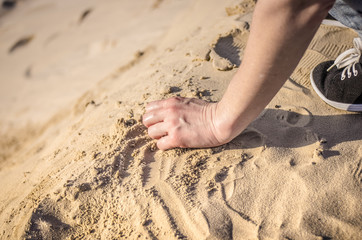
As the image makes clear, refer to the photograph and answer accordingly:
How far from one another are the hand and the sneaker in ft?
2.81

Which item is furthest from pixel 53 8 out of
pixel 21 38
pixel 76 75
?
pixel 76 75

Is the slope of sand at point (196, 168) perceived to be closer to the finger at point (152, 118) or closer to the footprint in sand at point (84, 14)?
the finger at point (152, 118)

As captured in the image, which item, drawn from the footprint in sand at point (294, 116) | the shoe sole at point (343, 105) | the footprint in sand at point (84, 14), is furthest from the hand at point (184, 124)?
the footprint in sand at point (84, 14)

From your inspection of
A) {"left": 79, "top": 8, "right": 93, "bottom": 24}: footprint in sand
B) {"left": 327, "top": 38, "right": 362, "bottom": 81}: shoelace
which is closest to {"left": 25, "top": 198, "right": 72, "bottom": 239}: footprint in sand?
{"left": 327, "top": 38, "right": 362, "bottom": 81}: shoelace

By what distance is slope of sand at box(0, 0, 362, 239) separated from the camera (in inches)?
56.7

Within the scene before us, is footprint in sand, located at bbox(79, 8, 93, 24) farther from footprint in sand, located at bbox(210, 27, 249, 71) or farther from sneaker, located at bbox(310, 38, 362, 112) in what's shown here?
sneaker, located at bbox(310, 38, 362, 112)

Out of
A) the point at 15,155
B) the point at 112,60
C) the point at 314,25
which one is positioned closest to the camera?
the point at 314,25

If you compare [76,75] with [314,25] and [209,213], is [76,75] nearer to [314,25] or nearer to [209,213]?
[209,213]

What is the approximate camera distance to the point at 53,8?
608 centimetres

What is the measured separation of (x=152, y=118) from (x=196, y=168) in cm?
Answer: 44

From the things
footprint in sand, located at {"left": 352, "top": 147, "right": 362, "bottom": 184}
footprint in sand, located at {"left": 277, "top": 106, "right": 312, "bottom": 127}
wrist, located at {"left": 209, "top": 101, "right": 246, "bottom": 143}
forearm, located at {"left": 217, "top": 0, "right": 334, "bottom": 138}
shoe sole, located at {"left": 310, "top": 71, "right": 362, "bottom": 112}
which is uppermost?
forearm, located at {"left": 217, "top": 0, "right": 334, "bottom": 138}

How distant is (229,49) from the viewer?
251 centimetres

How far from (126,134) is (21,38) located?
185 inches

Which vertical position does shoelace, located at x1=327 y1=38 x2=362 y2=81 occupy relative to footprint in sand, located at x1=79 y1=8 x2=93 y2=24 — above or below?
below
